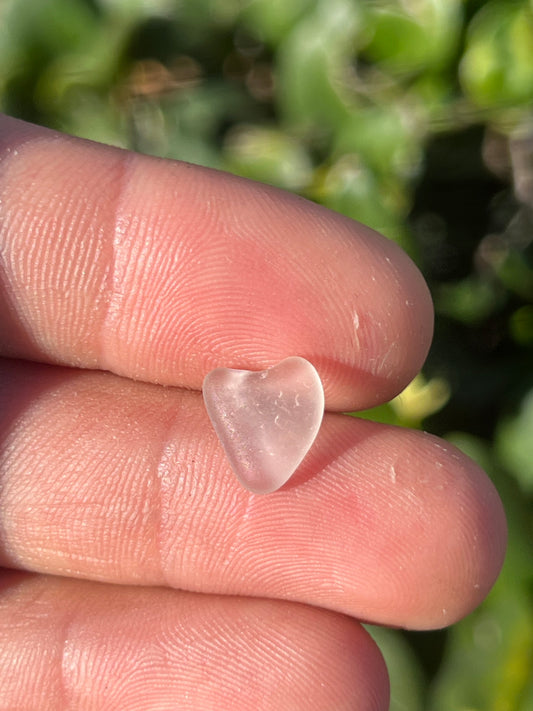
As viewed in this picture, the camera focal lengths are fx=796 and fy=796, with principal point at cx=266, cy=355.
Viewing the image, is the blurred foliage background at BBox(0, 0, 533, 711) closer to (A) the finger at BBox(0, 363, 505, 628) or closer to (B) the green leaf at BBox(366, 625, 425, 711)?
(B) the green leaf at BBox(366, 625, 425, 711)

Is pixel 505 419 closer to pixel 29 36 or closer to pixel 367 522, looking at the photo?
pixel 367 522

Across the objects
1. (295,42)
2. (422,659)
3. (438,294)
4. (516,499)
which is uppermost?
(295,42)

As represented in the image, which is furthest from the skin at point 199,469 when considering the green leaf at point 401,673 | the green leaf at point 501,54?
the green leaf at point 501,54

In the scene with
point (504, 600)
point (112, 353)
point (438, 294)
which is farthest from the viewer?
point (438, 294)

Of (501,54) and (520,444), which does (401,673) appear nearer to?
(520,444)

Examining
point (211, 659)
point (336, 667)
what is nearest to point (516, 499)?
point (336, 667)

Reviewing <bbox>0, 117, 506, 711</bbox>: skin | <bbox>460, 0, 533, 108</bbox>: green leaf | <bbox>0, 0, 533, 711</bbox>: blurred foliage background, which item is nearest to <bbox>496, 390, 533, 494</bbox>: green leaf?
<bbox>0, 0, 533, 711</bbox>: blurred foliage background

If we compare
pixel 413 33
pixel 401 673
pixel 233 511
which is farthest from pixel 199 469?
pixel 413 33
